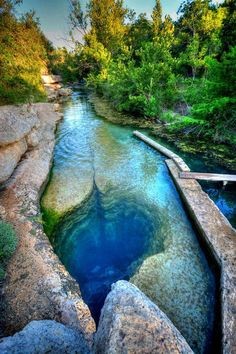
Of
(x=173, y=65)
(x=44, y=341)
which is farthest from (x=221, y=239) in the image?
(x=173, y=65)

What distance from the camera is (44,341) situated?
2162 millimetres

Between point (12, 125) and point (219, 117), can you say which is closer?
point (12, 125)

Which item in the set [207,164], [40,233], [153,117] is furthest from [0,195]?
[153,117]

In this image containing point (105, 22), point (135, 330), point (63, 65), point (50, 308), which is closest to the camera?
point (135, 330)

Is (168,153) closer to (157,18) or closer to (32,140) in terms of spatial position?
(32,140)

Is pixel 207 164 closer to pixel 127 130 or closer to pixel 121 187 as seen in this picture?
pixel 121 187

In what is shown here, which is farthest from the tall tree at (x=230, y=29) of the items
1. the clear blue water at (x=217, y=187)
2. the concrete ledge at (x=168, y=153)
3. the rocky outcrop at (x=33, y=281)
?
the rocky outcrop at (x=33, y=281)

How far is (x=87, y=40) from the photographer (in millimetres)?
25406

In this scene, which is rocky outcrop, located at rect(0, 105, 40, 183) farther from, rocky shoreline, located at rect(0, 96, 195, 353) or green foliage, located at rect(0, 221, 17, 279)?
green foliage, located at rect(0, 221, 17, 279)

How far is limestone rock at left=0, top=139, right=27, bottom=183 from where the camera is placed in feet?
19.7

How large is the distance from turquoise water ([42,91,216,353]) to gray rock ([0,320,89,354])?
157 cm

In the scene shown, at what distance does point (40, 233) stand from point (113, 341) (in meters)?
3.17

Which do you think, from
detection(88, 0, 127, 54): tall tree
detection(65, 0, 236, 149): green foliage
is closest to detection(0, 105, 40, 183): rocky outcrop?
detection(65, 0, 236, 149): green foliage

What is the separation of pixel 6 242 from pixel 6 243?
19 millimetres
